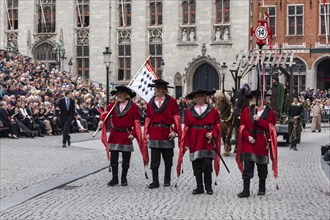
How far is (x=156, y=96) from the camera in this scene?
37.9 ft

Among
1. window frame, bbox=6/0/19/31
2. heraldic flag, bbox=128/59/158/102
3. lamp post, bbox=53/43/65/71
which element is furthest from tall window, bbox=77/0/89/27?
heraldic flag, bbox=128/59/158/102

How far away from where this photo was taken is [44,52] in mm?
46812

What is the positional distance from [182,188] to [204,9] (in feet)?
108

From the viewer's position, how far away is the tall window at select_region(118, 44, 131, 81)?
45.1m

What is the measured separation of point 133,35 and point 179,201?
35.7 m

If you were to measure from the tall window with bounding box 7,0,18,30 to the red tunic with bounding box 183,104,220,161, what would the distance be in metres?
39.6

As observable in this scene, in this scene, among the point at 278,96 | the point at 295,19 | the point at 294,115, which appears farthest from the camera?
the point at 295,19

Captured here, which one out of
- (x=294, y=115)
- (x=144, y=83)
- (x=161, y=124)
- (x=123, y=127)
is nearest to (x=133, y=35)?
(x=294, y=115)

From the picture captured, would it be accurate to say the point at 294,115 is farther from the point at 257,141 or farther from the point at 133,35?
the point at 133,35

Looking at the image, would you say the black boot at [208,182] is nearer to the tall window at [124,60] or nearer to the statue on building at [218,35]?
the statue on building at [218,35]

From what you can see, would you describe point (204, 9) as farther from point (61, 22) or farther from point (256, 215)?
point (256, 215)

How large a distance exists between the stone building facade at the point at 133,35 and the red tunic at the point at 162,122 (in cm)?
3052

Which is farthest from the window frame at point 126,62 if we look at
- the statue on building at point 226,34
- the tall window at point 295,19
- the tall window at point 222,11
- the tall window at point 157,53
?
the tall window at point 295,19

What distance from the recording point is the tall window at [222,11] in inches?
1678
